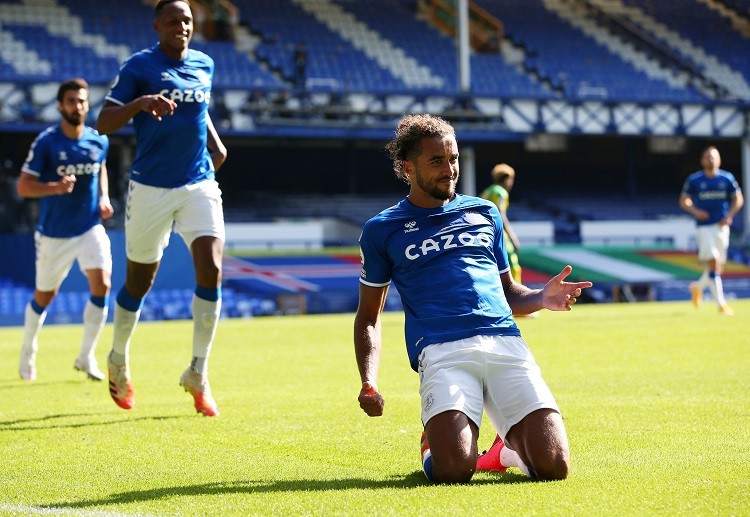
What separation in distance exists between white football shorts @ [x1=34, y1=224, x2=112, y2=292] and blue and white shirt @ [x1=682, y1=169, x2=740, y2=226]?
11.2 m

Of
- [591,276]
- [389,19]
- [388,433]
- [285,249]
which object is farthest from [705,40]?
[388,433]

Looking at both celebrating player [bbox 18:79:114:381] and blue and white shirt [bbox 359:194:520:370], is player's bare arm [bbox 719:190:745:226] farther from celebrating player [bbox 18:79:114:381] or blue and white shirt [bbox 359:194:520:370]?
blue and white shirt [bbox 359:194:520:370]

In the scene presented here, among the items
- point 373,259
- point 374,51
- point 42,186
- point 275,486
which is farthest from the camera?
point 374,51

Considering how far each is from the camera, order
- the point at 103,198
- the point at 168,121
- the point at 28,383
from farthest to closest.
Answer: the point at 103,198 → the point at 28,383 → the point at 168,121

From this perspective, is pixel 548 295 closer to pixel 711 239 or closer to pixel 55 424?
pixel 55 424

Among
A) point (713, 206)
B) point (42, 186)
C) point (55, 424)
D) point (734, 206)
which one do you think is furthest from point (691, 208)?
point (55, 424)

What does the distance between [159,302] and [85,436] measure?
19.8 m

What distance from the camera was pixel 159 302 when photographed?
26.4 meters

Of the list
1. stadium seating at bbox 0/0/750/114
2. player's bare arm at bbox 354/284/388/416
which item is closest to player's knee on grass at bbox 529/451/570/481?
player's bare arm at bbox 354/284/388/416

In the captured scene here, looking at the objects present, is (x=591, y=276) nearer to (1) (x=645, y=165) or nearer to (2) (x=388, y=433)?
(1) (x=645, y=165)

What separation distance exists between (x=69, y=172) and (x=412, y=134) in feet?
19.1

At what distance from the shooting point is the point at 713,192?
19484mm

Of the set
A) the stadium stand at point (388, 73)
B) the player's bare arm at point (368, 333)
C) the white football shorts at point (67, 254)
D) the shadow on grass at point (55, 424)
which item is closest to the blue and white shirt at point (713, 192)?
the stadium stand at point (388, 73)

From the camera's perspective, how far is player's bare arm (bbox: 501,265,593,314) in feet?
17.6
